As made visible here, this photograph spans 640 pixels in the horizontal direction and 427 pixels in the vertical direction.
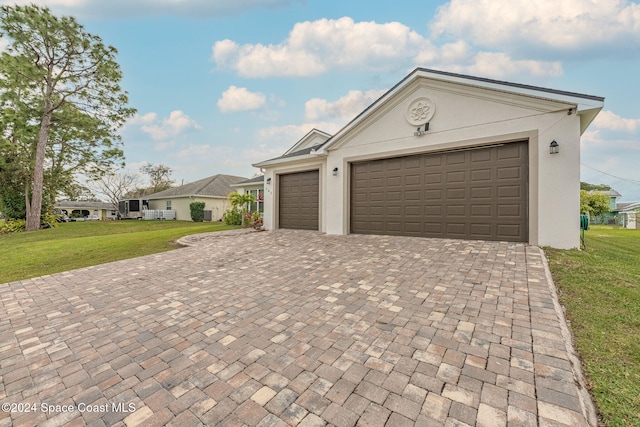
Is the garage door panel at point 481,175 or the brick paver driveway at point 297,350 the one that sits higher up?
the garage door panel at point 481,175

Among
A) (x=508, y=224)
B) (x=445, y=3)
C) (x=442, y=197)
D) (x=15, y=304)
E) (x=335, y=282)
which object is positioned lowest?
(x=15, y=304)

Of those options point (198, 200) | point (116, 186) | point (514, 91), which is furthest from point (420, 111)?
point (116, 186)

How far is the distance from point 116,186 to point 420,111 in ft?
138

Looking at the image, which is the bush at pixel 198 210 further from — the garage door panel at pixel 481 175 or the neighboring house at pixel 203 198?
the garage door panel at pixel 481 175

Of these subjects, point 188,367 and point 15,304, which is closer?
point 188,367

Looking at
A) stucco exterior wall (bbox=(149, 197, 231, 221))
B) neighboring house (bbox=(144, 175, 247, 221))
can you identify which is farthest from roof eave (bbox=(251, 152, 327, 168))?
stucco exterior wall (bbox=(149, 197, 231, 221))

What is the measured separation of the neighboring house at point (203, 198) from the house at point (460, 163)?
17.8 metres

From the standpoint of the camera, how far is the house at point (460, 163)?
20.2ft

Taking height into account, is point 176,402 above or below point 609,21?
below

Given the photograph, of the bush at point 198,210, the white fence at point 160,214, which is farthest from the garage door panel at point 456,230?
the white fence at point 160,214

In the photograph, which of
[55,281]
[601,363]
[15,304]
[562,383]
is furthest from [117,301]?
[601,363]

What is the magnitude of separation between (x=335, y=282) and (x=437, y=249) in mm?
3216

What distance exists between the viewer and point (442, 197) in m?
7.59

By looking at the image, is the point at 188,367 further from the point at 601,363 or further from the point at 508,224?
the point at 508,224
